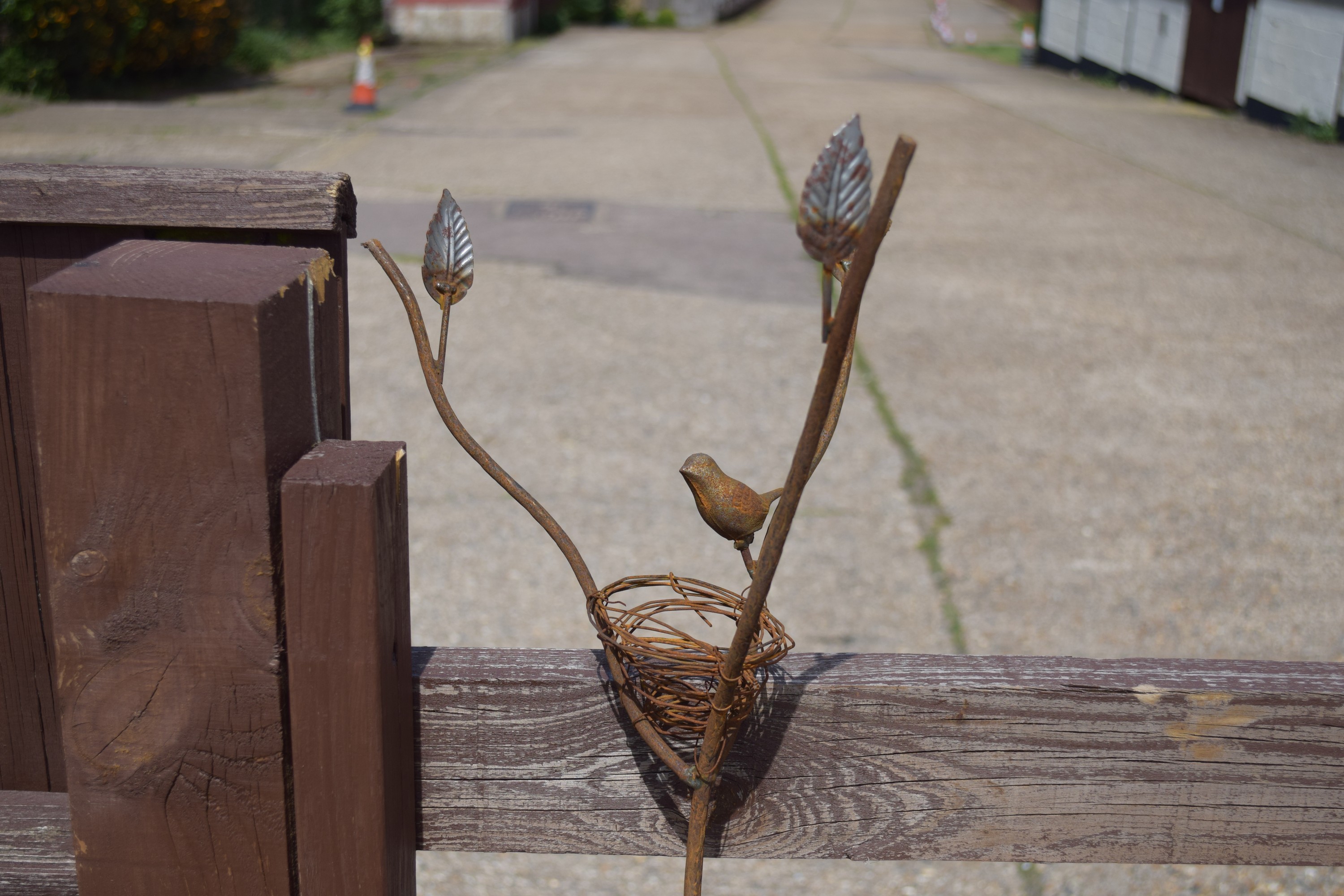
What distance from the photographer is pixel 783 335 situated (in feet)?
16.8

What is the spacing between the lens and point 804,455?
0.70m

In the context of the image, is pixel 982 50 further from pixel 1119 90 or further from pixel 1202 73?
pixel 1202 73

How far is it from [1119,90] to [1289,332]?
426 inches

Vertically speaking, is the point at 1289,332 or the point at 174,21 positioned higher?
the point at 174,21

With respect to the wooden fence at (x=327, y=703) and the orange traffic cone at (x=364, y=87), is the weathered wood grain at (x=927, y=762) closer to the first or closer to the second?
the wooden fence at (x=327, y=703)

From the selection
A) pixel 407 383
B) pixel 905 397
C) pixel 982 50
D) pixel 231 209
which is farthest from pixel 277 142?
pixel 982 50

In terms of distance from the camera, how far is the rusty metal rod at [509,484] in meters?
0.87

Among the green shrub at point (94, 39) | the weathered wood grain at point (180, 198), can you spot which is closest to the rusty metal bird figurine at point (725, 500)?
the weathered wood grain at point (180, 198)

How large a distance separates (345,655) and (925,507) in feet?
10.0

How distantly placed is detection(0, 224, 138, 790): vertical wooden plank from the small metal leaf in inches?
11.5

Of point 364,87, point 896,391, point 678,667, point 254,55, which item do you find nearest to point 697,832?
point 678,667

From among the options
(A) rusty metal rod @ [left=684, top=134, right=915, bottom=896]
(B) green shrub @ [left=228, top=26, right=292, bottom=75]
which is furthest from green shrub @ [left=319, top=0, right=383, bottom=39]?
(A) rusty metal rod @ [left=684, top=134, right=915, bottom=896]

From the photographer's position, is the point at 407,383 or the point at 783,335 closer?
the point at 407,383

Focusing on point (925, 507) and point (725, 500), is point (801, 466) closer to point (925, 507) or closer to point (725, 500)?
point (725, 500)
